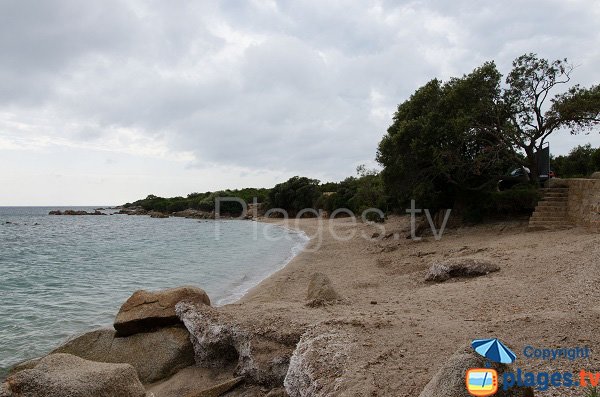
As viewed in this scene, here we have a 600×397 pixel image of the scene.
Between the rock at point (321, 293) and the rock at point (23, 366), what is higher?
the rock at point (321, 293)

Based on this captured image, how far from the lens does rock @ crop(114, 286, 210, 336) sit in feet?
29.1

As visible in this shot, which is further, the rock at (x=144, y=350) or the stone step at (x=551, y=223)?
the stone step at (x=551, y=223)

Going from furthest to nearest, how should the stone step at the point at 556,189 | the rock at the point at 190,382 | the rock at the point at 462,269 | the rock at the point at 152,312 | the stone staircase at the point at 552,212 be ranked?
the stone step at the point at 556,189
the stone staircase at the point at 552,212
the rock at the point at 462,269
the rock at the point at 152,312
the rock at the point at 190,382

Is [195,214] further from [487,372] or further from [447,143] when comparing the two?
[487,372]

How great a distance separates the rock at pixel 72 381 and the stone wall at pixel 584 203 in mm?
15748

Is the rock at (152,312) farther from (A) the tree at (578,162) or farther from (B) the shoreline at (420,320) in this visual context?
(A) the tree at (578,162)

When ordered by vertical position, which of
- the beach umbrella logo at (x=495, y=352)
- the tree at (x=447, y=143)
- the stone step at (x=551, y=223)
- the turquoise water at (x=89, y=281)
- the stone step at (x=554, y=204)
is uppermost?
the tree at (x=447, y=143)

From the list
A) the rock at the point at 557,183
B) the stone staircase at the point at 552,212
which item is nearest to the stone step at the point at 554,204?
the stone staircase at the point at 552,212

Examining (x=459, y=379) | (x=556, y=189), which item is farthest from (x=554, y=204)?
(x=459, y=379)

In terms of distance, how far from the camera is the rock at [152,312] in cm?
886

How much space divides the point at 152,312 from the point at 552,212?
16477 millimetres

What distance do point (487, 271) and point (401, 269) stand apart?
466cm

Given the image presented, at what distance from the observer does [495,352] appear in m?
3.70

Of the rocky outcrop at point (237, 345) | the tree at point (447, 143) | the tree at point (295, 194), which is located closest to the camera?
the rocky outcrop at point (237, 345)
